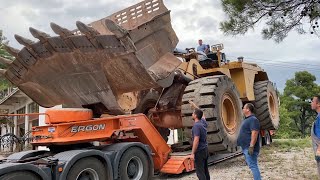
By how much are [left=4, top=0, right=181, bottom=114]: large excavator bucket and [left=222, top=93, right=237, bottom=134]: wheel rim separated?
178 cm

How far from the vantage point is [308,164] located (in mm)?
8734

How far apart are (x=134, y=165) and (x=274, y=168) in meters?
3.21

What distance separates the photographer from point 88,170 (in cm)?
617

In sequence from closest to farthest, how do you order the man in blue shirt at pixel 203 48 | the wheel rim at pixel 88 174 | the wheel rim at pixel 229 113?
1. the wheel rim at pixel 88 174
2. the wheel rim at pixel 229 113
3. the man in blue shirt at pixel 203 48

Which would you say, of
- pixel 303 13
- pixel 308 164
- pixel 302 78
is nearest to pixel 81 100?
pixel 303 13

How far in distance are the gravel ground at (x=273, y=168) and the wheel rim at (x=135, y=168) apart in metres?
1.17

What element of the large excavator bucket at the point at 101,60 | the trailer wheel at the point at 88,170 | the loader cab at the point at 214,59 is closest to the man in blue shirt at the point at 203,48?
the loader cab at the point at 214,59

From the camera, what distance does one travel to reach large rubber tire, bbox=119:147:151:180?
6824mm

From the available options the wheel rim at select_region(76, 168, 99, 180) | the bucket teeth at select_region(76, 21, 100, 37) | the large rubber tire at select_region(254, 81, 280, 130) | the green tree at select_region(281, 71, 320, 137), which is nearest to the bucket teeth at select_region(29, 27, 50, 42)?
the bucket teeth at select_region(76, 21, 100, 37)

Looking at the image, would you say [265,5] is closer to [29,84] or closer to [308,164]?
[308,164]

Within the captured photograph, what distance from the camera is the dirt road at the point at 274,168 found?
24.9 feet

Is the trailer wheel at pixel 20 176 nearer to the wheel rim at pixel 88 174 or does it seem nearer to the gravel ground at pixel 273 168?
the wheel rim at pixel 88 174

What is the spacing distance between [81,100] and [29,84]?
1132mm

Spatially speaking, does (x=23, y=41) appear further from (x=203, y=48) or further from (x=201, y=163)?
(x=203, y=48)
